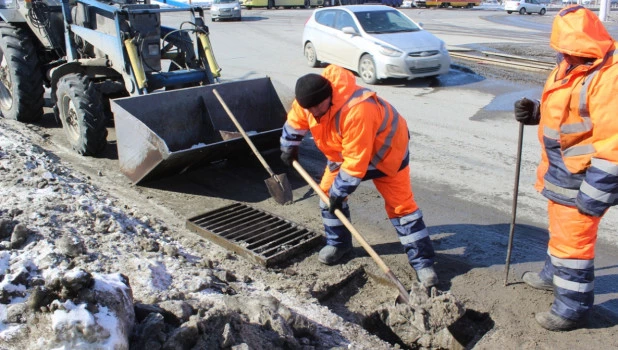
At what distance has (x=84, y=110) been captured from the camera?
6852mm

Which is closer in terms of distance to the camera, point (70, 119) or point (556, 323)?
point (556, 323)

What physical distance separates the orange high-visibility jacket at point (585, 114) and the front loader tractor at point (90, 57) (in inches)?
190

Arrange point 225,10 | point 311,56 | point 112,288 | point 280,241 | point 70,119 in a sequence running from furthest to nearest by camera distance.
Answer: point 225,10 < point 311,56 < point 70,119 < point 280,241 < point 112,288

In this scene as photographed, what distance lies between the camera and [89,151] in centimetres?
714

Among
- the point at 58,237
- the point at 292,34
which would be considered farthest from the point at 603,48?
the point at 292,34

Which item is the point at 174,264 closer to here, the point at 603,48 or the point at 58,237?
the point at 58,237

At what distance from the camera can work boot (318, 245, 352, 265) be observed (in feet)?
16.0

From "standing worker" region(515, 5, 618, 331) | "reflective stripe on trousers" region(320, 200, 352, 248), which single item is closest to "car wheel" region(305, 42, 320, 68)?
"reflective stripe on trousers" region(320, 200, 352, 248)

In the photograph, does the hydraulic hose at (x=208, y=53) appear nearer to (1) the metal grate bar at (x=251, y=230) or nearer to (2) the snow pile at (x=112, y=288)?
(2) the snow pile at (x=112, y=288)

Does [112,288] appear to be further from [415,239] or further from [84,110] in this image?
[84,110]

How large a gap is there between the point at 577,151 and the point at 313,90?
174 cm

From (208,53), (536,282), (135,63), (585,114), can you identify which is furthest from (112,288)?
(208,53)

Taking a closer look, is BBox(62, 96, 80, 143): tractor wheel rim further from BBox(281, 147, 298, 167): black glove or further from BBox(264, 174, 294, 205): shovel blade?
BBox(281, 147, 298, 167): black glove

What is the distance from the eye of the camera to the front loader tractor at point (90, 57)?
7012mm
